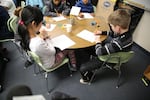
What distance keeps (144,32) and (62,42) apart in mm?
1846

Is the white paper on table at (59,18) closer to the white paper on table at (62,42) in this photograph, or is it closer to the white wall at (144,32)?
the white paper on table at (62,42)

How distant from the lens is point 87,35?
92.9 inches

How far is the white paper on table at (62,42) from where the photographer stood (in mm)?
2134

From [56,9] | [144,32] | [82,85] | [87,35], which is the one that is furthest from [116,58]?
[56,9]

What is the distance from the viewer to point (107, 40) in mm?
2539

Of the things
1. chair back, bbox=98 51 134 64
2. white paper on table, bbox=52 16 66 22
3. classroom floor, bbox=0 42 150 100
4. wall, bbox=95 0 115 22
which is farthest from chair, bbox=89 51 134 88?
wall, bbox=95 0 115 22

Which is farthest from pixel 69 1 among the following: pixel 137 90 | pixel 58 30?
pixel 137 90

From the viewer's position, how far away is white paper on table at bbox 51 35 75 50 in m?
2.13

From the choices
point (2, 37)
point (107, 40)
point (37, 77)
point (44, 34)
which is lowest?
point (37, 77)

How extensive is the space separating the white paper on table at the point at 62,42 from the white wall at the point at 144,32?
172cm

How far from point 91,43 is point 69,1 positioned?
207cm

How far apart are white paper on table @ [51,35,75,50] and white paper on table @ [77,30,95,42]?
194mm

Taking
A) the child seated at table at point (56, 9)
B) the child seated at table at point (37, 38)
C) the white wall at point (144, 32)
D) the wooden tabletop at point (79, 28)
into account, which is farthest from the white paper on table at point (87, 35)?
the white wall at point (144, 32)

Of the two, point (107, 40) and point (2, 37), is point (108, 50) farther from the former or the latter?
point (2, 37)
